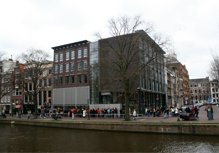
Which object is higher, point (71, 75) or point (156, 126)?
point (71, 75)

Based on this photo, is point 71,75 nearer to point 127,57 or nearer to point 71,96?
point 71,96

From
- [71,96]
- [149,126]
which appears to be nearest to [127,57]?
[149,126]

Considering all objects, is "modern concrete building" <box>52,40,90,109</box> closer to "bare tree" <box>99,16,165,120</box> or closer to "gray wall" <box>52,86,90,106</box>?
"gray wall" <box>52,86,90,106</box>

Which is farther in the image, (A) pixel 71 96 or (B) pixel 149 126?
(A) pixel 71 96

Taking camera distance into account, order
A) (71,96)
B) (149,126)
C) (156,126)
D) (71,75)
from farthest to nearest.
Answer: (71,75) < (71,96) < (149,126) < (156,126)

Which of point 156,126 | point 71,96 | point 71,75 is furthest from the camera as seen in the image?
point 71,75

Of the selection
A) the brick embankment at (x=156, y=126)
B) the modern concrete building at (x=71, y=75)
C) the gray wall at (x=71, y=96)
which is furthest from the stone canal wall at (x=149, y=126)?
the modern concrete building at (x=71, y=75)

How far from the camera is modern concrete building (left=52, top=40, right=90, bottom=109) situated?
6009 cm

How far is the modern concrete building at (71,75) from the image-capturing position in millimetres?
60094

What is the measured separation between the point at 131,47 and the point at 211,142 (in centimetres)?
1819

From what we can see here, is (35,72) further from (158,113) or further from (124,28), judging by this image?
(158,113)

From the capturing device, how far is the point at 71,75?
63125mm

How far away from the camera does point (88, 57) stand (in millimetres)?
60344

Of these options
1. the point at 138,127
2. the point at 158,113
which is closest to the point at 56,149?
the point at 138,127
